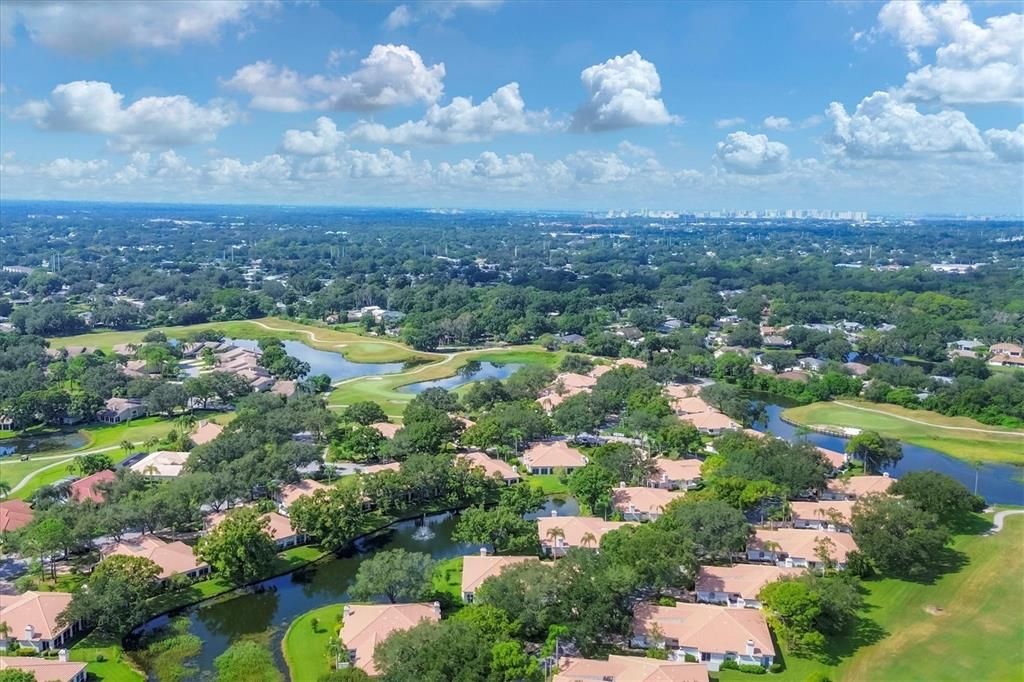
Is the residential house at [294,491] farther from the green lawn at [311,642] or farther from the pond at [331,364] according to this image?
the pond at [331,364]

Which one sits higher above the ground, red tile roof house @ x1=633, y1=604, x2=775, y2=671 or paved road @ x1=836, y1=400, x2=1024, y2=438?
paved road @ x1=836, y1=400, x2=1024, y2=438

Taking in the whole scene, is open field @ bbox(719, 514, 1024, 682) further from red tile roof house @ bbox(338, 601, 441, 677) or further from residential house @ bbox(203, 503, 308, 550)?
residential house @ bbox(203, 503, 308, 550)

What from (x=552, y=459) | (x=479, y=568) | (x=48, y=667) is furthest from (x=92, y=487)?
(x=552, y=459)

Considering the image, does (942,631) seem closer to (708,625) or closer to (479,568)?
(708,625)

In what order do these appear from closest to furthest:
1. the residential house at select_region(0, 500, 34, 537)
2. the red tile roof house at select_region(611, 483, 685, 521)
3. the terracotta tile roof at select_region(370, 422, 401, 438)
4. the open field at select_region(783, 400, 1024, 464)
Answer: the residential house at select_region(0, 500, 34, 537)
the red tile roof house at select_region(611, 483, 685, 521)
the terracotta tile roof at select_region(370, 422, 401, 438)
the open field at select_region(783, 400, 1024, 464)

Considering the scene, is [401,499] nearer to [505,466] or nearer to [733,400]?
[505,466]

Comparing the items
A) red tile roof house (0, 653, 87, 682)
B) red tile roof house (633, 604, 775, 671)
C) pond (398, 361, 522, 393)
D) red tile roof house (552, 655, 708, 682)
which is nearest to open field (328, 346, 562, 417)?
pond (398, 361, 522, 393)

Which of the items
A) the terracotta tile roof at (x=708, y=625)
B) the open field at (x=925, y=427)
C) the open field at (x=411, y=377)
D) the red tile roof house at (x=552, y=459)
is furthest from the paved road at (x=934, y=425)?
the terracotta tile roof at (x=708, y=625)
